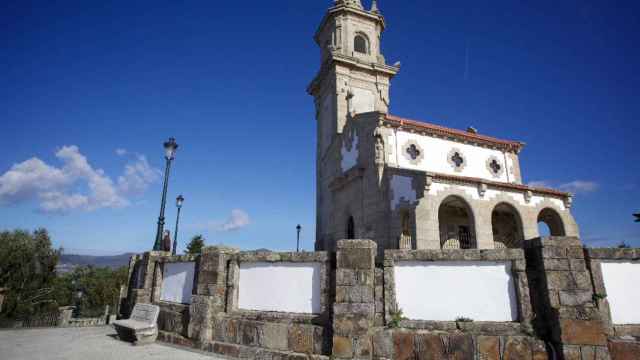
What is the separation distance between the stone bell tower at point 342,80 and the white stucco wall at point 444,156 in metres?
3.74

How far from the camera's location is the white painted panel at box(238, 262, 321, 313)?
656 cm

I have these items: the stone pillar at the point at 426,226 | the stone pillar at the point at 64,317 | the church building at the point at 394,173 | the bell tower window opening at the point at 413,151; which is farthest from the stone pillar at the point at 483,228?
the stone pillar at the point at 64,317

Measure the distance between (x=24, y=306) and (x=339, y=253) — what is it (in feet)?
122

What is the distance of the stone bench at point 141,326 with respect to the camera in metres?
7.67

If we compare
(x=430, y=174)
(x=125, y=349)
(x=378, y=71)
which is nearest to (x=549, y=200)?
(x=430, y=174)

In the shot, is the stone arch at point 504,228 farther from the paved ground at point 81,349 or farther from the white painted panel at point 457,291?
the paved ground at point 81,349

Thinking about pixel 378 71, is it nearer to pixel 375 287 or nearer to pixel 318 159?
pixel 318 159

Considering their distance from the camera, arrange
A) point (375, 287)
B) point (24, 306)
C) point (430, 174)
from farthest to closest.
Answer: point (24, 306)
point (430, 174)
point (375, 287)

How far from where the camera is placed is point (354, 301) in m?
5.93

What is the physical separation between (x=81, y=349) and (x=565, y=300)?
376 inches

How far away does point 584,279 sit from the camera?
554cm

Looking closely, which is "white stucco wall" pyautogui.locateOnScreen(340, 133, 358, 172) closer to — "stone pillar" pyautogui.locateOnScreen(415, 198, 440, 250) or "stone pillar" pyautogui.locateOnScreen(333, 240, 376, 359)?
"stone pillar" pyautogui.locateOnScreen(415, 198, 440, 250)

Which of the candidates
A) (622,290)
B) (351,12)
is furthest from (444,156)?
(622,290)

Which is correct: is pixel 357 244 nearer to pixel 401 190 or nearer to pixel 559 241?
pixel 559 241
